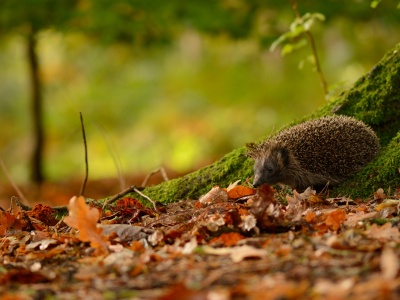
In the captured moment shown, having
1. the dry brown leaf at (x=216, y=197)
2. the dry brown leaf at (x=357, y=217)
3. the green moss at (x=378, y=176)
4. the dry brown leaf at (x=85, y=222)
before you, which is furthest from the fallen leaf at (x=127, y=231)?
the green moss at (x=378, y=176)

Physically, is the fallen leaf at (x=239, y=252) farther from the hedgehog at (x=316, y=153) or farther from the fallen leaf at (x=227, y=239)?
the hedgehog at (x=316, y=153)

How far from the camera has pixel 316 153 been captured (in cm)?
601

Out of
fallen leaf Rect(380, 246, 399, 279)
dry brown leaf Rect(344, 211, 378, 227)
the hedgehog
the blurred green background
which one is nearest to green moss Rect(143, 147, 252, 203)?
the hedgehog

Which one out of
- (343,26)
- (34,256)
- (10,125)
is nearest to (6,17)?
(343,26)

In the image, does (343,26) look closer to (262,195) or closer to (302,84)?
(302,84)

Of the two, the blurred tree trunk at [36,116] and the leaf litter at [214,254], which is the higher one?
the blurred tree trunk at [36,116]

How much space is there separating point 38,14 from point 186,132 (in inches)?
436

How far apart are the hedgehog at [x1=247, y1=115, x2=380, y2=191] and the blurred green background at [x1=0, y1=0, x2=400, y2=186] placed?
6838 mm

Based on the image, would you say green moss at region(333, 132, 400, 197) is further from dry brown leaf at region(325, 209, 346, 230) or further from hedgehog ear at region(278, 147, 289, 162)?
dry brown leaf at region(325, 209, 346, 230)

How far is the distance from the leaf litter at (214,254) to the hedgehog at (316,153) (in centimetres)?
85

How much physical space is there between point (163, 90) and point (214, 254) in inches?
760

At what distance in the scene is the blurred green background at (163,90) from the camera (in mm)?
15641

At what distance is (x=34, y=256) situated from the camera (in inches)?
149

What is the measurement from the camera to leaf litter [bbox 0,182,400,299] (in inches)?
99.3
